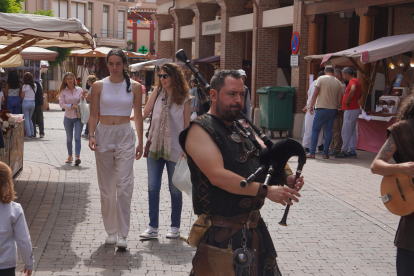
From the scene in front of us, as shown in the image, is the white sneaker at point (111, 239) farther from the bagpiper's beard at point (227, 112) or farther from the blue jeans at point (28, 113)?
the blue jeans at point (28, 113)

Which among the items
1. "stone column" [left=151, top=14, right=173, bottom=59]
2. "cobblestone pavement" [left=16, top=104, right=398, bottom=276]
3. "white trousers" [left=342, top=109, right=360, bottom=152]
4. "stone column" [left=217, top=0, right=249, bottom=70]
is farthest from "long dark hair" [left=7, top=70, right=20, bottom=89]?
"stone column" [left=151, top=14, right=173, bottom=59]

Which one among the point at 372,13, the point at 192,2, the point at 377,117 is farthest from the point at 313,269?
the point at 192,2

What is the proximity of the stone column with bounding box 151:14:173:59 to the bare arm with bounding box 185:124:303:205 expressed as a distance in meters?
31.3

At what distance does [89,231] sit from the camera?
21.5ft

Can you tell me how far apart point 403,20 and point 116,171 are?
44.2 ft

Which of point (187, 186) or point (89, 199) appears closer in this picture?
point (187, 186)

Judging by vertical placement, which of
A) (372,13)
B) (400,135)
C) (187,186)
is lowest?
(187,186)

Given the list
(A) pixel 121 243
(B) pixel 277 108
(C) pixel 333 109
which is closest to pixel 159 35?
(B) pixel 277 108

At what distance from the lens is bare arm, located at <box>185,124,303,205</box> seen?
2965 millimetres

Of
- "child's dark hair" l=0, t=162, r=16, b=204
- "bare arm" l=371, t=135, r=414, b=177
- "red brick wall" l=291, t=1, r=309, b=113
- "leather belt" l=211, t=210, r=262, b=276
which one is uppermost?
"red brick wall" l=291, t=1, r=309, b=113

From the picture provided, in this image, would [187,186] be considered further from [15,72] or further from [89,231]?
[15,72]

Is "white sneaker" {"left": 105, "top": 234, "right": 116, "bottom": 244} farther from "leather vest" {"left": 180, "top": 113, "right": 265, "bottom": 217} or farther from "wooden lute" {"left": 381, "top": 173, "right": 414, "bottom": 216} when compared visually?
"wooden lute" {"left": 381, "top": 173, "right": 414, "bottom": 216}

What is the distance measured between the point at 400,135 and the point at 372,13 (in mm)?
12135

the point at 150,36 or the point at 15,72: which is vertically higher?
the point at 150,36
